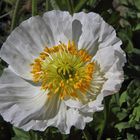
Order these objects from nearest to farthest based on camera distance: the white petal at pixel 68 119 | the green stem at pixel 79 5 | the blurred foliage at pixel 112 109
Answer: the white petal at pixel 68 119 → the blurred foliage at pixel 112 109 → the green stem at pixel 79 5

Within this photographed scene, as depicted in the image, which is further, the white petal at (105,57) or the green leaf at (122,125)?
the green leaf at (122,125)

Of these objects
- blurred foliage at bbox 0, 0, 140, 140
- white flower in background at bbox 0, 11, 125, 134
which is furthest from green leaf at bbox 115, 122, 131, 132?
white flower in background at bbox 0, 11, 125, 134

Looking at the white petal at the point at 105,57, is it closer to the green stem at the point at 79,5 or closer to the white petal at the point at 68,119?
the white petal at the point at 68,119

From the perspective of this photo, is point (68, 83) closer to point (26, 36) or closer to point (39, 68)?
point (39, 68)

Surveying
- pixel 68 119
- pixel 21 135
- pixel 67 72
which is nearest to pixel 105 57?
pixel 67 72

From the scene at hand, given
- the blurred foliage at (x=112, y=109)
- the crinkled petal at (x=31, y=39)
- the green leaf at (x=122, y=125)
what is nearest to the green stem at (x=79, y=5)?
the blurred foliage at (x=112, y=109)

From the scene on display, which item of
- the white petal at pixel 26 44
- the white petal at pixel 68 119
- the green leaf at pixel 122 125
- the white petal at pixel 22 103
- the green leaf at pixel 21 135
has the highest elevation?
the white petal at pixel 26 44

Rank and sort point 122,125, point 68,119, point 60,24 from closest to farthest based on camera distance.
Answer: point 68,119 → point 60,24 → point 122,125

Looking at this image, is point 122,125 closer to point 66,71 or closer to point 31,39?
point 66,71
